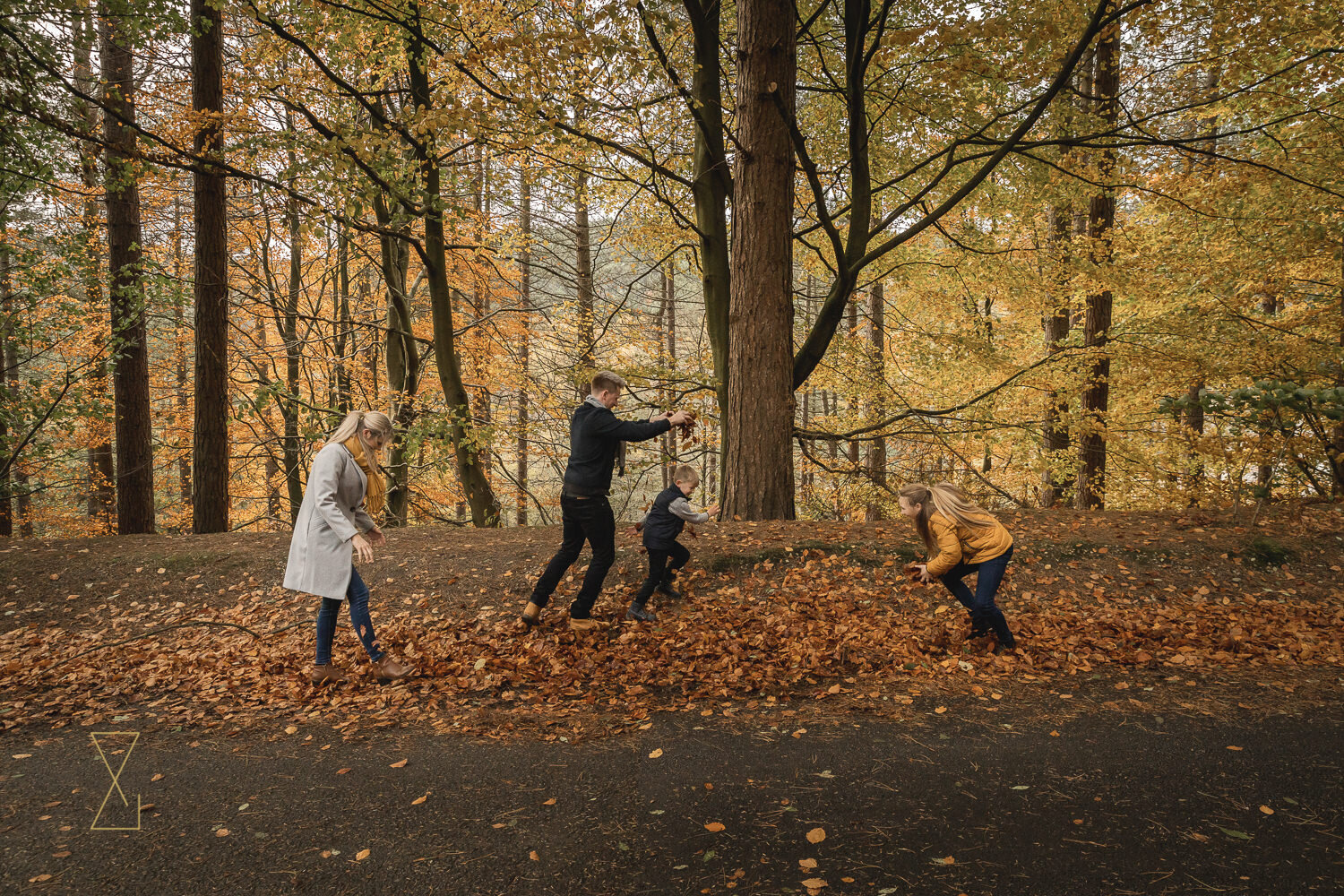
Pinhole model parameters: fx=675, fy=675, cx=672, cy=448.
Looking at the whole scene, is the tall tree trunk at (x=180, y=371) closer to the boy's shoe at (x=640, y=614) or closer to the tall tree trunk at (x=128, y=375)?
the tall tree trunk at (x=128, y=375)

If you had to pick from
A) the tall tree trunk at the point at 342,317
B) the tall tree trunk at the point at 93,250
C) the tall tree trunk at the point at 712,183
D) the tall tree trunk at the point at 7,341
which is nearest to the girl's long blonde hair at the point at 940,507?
the tall tree trunk at the point at 712,183

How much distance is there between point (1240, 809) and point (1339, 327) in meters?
9.71

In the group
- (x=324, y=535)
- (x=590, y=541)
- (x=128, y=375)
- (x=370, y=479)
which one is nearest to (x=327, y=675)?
(x=324, y=535)

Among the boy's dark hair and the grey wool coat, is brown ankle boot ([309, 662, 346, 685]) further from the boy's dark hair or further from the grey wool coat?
the boy's dark hair

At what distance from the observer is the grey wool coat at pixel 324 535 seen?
4461 mm

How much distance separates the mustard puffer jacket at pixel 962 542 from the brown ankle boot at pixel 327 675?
14.2 feet

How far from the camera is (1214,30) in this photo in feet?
21.6

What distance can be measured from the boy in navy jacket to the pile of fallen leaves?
0.70 feet

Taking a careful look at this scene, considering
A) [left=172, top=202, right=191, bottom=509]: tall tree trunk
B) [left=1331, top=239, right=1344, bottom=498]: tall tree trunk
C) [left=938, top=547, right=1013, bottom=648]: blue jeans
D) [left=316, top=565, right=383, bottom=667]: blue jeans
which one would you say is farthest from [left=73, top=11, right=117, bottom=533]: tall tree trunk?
[left=1331, top=239, right=1344, bottom=498]: tall tree trunk

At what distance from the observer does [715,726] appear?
4.12 m

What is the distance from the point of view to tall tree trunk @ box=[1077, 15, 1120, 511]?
9477 mm

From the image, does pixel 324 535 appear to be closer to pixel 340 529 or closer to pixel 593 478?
pixel 340 529

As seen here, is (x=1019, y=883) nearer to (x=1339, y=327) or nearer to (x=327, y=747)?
(x=327, y=747)

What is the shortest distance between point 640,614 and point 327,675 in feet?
7.67
